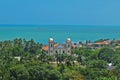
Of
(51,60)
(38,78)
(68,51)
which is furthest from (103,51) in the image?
(38,78)

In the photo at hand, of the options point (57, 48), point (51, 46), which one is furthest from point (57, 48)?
point (51, 46)

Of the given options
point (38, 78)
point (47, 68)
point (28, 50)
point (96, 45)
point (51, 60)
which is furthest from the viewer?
point (96, 45)

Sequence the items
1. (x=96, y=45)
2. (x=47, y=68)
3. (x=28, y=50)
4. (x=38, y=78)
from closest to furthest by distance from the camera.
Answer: (x=38, y=78) < (x=47, y=68) < (x=28, y=50) < (x=96, y=45)

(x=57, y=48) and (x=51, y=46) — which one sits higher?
(x=51, y=46)

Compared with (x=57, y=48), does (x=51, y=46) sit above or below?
above

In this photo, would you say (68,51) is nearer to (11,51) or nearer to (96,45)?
(11,51)

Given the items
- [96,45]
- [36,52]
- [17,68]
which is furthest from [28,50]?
[17,68]

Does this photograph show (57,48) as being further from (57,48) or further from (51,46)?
(51,46)

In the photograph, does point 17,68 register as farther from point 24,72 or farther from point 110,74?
point 110,74

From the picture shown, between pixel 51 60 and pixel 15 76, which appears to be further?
pixel 51 60
